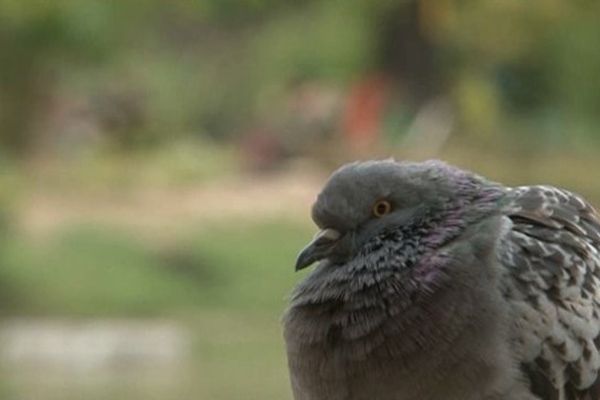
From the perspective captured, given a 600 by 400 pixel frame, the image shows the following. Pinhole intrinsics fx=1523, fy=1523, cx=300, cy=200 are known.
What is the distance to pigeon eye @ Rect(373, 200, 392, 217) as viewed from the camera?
2.26 m

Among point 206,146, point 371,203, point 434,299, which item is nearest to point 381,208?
point 371,203

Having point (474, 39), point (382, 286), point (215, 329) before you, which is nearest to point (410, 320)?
point (382, 286)

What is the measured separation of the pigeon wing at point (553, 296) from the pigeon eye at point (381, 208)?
18cm

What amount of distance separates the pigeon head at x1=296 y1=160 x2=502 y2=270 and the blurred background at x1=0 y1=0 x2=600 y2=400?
1.78m

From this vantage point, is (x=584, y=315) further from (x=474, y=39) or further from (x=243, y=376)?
(x=243, y=376)

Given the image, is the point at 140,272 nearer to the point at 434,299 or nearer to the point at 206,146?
the point at 206,146

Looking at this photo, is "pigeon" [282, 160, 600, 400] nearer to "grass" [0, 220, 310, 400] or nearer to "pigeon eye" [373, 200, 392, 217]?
"pigeon eye" [373, 200, 392, 217]

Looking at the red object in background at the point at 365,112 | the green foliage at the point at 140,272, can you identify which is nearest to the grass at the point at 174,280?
the green foliage at the point at 140,272

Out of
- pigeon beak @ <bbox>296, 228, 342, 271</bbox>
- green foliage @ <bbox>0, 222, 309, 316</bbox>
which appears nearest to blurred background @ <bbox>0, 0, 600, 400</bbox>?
green foliage @ <bbox>0, 222, 309, 316</bbox>

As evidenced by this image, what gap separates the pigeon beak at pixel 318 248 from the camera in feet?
7.31

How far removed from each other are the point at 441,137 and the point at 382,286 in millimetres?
3672

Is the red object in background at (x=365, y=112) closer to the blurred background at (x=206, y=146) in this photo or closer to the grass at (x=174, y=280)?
the blurred background at (x=206, y=146)

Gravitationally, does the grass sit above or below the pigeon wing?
above

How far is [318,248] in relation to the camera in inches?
88.0
